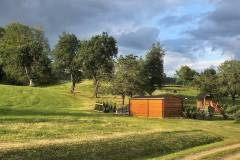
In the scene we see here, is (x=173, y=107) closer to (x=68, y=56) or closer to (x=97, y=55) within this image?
(x=97, y=55)

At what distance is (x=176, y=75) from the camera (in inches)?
→ 6575

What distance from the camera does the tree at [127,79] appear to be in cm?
7912

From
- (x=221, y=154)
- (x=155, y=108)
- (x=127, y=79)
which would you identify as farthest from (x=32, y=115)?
(x=127, y=79)

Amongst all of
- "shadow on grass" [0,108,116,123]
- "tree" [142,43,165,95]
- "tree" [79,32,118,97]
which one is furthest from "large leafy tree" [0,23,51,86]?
"shadow on grass" [0,108,116,123]

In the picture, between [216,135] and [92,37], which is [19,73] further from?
[216,135]

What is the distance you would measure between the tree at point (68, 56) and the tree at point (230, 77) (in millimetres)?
31906

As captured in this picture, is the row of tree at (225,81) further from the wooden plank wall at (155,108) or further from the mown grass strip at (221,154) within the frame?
the mown grass strip at (221,154)

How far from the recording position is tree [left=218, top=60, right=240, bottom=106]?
345ft

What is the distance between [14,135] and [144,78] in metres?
56.2

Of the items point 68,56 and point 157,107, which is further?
point 68,56

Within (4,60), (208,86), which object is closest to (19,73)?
(4,60)

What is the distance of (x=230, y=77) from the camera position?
→ 106 meters

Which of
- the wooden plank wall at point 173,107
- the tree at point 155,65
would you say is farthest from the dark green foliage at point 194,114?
the tree at point 155,65

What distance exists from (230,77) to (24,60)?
47643mm
